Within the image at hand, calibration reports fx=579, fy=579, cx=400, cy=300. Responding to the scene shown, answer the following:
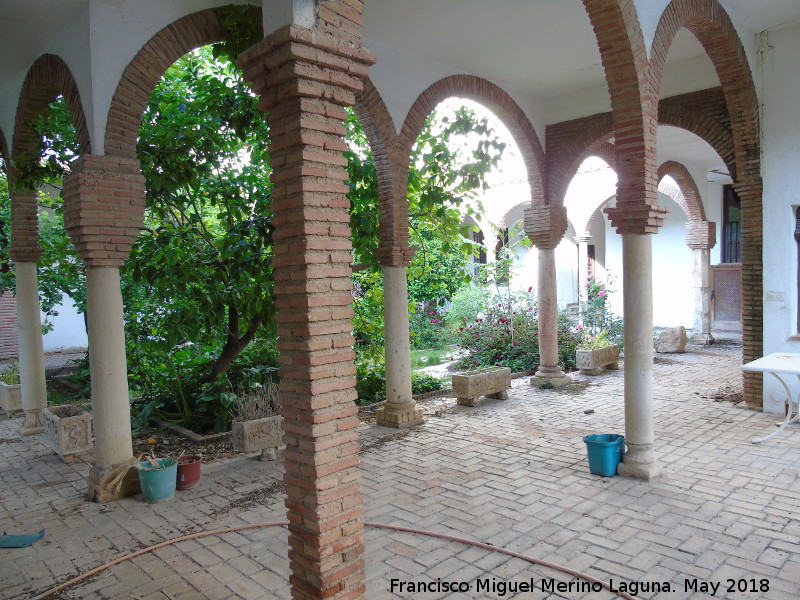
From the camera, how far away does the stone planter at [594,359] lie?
12.0 m

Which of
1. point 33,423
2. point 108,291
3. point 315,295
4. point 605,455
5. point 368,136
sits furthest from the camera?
point 33,423

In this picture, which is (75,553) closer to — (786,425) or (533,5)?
(533,5)

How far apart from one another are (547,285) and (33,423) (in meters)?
9.03

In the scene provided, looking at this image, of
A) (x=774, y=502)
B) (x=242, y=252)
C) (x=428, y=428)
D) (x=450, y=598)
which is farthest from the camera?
(x=428, y=428)

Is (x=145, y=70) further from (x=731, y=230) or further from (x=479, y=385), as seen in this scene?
(x=731, y=230)

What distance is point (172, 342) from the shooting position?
24.5 ft

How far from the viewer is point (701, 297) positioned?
16.2m

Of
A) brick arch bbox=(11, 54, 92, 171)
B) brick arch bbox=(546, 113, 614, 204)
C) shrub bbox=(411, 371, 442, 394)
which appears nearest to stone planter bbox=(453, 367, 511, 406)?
shrub bbox=(411, 371, 442, 394)

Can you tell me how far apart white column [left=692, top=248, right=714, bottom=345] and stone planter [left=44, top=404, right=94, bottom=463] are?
589 inches

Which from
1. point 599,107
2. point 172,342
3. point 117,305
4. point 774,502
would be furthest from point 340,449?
point 599,107

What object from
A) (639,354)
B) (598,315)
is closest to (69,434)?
(639,354)

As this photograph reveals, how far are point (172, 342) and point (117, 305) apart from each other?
5.07ft

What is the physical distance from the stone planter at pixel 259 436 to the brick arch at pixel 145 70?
→ 3245 mm

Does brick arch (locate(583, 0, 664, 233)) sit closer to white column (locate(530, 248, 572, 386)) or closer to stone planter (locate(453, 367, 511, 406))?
stone planter (locate(453, 367, 511, 406))
